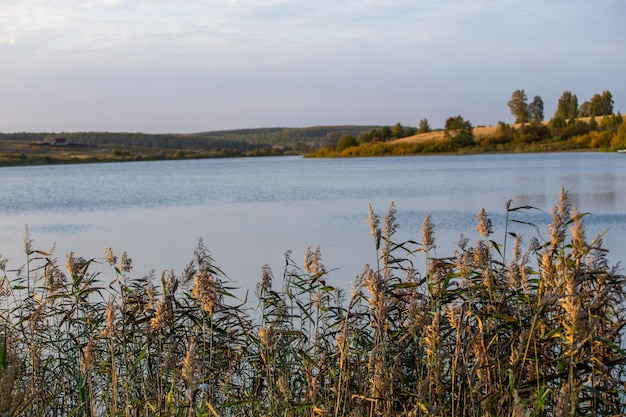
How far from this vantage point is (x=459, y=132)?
80.9 meters

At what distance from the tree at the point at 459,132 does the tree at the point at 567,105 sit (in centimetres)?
2052

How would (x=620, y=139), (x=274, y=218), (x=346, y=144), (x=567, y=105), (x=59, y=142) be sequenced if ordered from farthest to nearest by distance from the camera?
1. (x=59, y=142)
2. (x=567, y=105)
3. (x=346, y=144)
4. (x=620, y=139)
5. (x=274, y=218)

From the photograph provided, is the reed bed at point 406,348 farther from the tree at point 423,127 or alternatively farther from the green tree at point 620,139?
the tree at point 423,127

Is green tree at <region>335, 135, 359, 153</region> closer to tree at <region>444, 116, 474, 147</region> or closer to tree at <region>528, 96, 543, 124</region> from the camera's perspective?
tree at <region>444, 116, 474, 147</region>

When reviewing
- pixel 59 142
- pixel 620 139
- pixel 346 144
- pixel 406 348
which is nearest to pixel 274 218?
pixel 406 348

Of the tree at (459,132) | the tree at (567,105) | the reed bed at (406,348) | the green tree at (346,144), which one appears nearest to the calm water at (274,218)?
the reed bed at (406,348)

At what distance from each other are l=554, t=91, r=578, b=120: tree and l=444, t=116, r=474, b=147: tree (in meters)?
20.5

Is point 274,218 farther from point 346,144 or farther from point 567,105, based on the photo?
point 567,105

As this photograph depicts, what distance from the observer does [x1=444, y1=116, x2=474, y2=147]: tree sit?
3130 inches

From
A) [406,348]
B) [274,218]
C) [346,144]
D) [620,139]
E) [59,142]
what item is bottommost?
[274,218]

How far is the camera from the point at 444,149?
8012cm

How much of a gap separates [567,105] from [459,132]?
29.6 meters

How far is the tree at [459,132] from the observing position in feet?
261

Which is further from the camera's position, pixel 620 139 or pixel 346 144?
pixel 346 144
